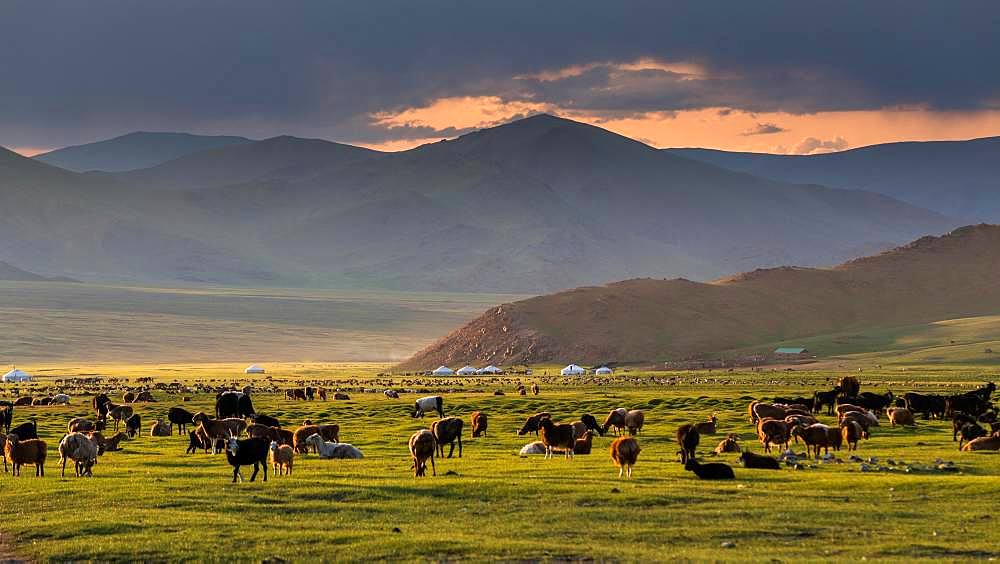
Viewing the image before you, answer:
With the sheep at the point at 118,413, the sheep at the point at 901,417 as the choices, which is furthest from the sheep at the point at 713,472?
→ the sheep at the point at 118,413

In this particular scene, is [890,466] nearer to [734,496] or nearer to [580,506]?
[734,496]

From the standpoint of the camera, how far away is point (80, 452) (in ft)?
93.4

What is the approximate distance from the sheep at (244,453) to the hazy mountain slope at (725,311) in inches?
3715

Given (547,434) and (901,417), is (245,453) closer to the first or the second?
(547,434)

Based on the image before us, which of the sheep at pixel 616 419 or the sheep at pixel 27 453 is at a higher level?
the sheep at pixel 616 419

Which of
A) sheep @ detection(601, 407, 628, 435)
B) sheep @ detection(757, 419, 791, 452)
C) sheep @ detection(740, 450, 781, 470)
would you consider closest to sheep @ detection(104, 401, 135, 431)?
sheep @ detection(601, 407, 628, 435)

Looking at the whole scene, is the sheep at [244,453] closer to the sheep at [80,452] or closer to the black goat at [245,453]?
the black goat at [245,453]

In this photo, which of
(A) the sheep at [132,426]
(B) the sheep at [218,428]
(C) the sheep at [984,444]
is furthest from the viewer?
(A) the sheep at [132,426]

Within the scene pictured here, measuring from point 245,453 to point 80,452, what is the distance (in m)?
4.72

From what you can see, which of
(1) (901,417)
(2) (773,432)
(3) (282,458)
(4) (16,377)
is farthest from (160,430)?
(4) (16,377)

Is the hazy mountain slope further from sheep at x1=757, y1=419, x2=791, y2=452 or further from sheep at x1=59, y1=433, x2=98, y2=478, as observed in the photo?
sheep at x1=59, y1=433, x2=98, y2=478

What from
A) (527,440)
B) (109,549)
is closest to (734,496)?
(109,549)

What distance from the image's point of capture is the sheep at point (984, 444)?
3106 cm

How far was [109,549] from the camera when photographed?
19719 millimetres
